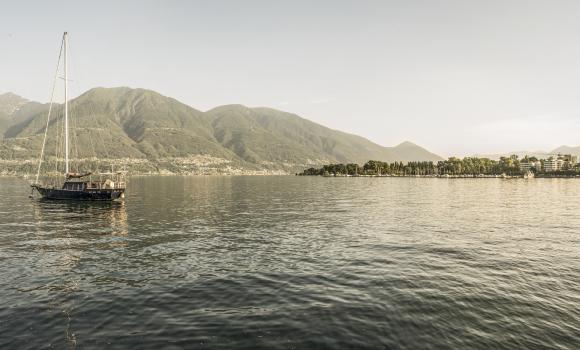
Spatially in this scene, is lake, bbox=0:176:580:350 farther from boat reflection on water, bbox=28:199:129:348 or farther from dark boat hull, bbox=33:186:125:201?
dark boat hull, bbox=33:186:125:201

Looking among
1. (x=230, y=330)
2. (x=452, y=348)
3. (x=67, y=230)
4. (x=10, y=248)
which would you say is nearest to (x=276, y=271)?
(x=230, y=330)

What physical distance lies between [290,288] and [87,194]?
8042 centimetres

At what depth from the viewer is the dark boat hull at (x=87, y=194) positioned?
85188mm

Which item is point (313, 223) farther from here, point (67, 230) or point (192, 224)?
point (67, 230)

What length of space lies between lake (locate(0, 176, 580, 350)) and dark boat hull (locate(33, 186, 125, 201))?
123 ft

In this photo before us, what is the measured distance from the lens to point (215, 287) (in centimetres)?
2450

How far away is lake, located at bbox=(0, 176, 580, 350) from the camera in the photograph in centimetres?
1736

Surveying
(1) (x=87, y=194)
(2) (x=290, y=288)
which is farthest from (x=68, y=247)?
(1) (x=87, y=194)

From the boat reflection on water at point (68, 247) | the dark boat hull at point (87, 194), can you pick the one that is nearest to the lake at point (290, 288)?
the boat reflection on water at point (68, 247)

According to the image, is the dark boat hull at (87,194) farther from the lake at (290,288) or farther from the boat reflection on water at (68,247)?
the lake at (290,288)

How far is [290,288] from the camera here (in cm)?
2423

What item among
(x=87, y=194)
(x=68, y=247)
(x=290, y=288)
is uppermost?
(x=87, y=194)

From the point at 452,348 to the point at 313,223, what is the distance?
37.9 meters

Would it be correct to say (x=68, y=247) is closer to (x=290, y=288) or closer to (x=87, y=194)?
(x=290, y=288)
